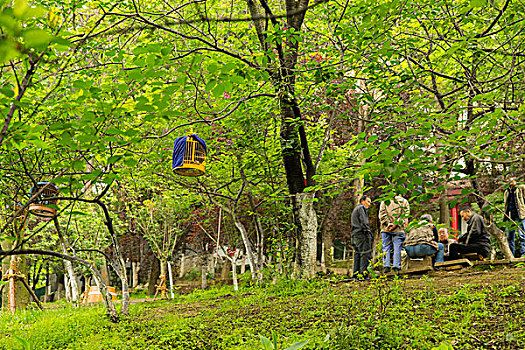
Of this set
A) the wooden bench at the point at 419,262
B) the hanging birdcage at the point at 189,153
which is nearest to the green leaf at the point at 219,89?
the hanging birdcage at the point at 189,153

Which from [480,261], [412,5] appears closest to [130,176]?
[412,5]

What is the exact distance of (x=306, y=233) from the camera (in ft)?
25.3

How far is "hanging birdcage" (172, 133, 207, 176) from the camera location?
6.37 meters

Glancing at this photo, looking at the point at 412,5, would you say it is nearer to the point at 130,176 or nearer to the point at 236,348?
the point at 236,348

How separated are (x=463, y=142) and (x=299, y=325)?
109 inches

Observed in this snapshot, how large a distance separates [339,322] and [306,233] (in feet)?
10.8

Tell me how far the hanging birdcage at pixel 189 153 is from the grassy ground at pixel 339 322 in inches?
93.7

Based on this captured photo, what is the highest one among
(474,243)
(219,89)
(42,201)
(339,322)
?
(219,89)

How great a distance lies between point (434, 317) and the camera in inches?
171

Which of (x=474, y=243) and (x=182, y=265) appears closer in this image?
(x=474, y=243)

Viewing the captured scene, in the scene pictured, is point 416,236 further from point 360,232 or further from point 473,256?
point 473,256

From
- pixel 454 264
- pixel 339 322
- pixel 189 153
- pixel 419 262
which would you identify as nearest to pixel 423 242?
pixel 454 264

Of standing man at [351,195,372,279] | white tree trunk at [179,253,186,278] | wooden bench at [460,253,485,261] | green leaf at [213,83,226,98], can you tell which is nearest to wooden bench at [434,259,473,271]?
wooden bench at [460,253,485,261]

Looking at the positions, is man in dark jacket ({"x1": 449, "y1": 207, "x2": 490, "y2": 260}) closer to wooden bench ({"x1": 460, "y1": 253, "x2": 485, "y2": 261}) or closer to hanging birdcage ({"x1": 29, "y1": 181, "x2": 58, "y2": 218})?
wooden bench ({"x1": 460, "y1": 253, "x2": 485, "y2": 261})
